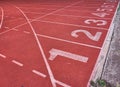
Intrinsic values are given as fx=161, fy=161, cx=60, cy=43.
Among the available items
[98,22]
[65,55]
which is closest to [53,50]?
[65,55]

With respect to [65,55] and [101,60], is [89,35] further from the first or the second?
[101,60]

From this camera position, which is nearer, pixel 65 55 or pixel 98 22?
pixel 65 55

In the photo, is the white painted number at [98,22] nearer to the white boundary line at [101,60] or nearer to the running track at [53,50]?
the running track at [53,50]

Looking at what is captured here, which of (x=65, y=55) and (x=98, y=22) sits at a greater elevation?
(x=98, y=22)

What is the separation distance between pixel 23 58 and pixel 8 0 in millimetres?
15588

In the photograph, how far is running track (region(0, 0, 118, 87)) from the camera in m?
4.35

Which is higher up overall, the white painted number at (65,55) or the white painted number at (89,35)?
the white painted number at (89,35)

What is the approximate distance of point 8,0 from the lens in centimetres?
1917

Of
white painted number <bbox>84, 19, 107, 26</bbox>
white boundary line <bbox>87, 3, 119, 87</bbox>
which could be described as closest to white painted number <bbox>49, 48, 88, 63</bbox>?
white boundary line <bbox>87, 3, 119, 87</bbox>

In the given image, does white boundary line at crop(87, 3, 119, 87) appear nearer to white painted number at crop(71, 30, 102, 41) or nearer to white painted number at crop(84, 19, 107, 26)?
white painted number at crop(71, 30, 102, 41)

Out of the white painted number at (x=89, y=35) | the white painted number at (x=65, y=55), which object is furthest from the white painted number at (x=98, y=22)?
the white painted number at (x=65, y=55)

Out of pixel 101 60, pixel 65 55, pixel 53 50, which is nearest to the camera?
pixel 101 60

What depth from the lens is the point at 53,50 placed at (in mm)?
5711

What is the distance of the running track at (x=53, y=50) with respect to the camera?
4348 millimetres
